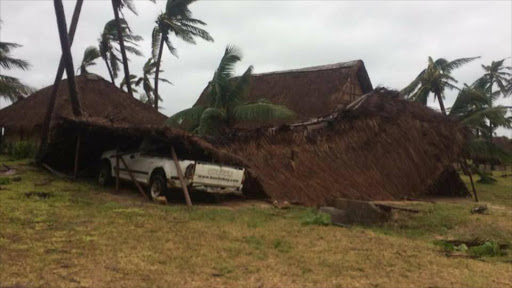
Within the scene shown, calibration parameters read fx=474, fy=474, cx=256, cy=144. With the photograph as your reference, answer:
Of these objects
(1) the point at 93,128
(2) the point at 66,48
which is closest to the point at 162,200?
(1) the point at 93,128

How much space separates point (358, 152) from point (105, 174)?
8415mm

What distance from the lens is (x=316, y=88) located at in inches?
920

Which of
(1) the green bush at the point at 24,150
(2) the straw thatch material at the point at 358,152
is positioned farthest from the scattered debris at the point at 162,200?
(1) the green bush at the point at 24,150

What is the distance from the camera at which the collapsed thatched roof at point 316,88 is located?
2250 cm

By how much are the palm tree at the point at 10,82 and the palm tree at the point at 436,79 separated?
2085cm

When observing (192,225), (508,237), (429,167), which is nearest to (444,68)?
(429,167)

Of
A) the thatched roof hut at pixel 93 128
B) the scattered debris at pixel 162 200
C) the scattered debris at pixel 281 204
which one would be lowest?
the scattered debris at pixel 162 200

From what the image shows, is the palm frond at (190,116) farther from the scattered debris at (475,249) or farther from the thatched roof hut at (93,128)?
the scattered debris at (475,249)

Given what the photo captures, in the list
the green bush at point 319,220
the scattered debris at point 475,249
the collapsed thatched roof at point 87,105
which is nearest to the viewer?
the scattered debris at point 475,249

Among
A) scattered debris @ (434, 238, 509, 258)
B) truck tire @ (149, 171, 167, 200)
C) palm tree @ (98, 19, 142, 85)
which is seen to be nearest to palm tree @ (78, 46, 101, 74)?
palm tree @ (98, 19, 142, 85)

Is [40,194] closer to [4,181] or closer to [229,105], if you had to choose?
[4,181]

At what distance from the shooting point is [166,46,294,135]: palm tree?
17172 mm

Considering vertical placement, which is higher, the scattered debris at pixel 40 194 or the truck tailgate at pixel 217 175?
the truck tailgate at pixel 217 175

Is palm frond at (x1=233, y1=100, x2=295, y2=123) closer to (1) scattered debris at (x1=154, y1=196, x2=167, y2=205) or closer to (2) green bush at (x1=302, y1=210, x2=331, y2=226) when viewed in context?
(1) scattered debris at (x1=154, y1=196, x2=167, y2=205)
